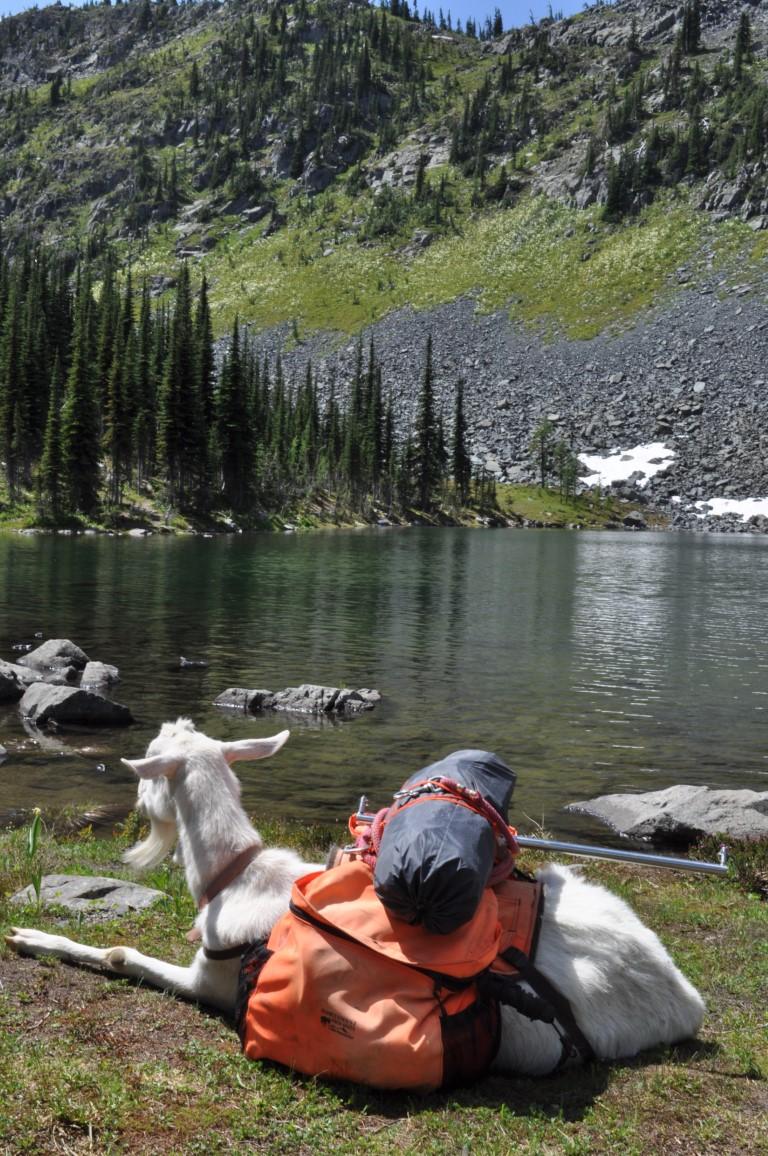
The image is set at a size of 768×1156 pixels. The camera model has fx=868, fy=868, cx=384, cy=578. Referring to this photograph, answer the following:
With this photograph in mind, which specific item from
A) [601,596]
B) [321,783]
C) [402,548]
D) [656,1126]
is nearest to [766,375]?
[402,548]

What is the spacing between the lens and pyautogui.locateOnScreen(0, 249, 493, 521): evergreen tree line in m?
87.8

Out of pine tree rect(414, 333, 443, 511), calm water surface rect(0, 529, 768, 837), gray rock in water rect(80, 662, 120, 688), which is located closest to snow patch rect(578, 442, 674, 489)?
pine tree rect(414, 333, 443, 511)

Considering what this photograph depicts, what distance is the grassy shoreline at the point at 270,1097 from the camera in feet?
14.5

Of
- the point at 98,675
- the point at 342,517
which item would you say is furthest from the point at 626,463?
the point at 98,675

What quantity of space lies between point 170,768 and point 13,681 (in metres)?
19.6

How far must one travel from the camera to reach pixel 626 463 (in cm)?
15200

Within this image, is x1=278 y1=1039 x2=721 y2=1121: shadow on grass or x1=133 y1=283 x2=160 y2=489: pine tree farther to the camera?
x1=133 y1=283 x2=160 y2=489: pine tree

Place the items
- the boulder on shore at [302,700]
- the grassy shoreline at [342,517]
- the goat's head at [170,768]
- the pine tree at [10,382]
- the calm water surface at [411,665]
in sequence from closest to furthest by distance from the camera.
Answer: the goat's head at [170,768]
the calm water surface at [411,665]
the boulder on shore at [302,700]
the grassy shoreline at [342,517]
the pine tree at [10,382]

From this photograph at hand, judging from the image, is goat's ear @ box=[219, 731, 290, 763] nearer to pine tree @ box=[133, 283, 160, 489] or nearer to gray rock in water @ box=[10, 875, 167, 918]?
gray rock in water @ box=[10, 875, 167, 918]

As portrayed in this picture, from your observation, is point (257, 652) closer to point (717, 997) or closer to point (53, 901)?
point (53, 901)

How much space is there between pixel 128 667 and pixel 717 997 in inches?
900

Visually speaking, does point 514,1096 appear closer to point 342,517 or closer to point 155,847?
point 155,847

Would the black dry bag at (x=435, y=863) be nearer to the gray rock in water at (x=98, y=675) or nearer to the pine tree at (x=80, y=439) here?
the gray rock in water at (x=98, y=675)

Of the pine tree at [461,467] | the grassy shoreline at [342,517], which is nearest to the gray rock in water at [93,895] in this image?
the grassy shoreline at [342,517]
